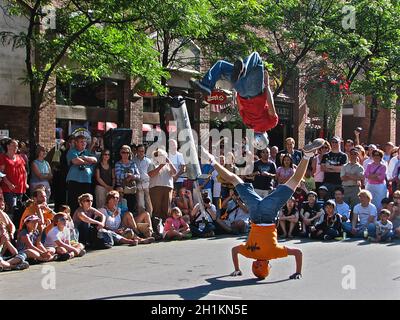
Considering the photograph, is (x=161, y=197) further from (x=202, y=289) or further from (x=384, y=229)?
(x=202, y=289)

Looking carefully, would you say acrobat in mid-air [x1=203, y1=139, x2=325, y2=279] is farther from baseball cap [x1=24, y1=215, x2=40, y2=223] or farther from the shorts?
baseball cap [x1=24, y1=215, x2=40, y2=223]

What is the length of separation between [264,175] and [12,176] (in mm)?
5473

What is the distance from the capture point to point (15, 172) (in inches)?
438

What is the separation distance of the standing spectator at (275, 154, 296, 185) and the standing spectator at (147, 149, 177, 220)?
2339mm

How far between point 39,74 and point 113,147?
7.12ft

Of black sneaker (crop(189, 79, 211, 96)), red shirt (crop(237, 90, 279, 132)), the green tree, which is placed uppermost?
the green tree

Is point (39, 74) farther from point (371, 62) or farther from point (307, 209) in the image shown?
point (371, 62)

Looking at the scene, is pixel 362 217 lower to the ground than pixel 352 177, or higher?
lower

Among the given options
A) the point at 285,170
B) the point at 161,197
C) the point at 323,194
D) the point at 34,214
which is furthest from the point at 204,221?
the point at 34,214

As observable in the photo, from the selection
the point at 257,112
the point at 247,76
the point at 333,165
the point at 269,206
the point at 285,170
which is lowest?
the point at 269,206

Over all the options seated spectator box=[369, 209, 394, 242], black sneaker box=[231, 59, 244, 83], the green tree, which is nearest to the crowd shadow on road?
black sneaker box=[231, 59, 244, 83]

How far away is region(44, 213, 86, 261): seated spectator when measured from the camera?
33.0 ft

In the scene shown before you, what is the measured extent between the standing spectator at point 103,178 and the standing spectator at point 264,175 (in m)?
3.26

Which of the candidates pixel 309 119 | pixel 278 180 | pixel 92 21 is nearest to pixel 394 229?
pixel 278 180
